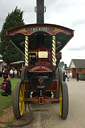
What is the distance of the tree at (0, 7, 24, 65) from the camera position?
2484cm

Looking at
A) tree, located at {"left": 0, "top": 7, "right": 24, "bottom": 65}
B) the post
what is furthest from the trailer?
tree, located at {"left": 0, "top": 7, "right": 24, "bottom": 65}

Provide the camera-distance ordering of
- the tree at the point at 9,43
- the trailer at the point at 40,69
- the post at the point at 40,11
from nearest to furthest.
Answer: the trailer at the point at 40,69 → the post at the point at 40,11 → the tree at the point at 9,43

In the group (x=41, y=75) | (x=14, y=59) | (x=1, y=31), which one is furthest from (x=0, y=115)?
(x=1, y=31)

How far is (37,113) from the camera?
499 cm

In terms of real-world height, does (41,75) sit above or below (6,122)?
above

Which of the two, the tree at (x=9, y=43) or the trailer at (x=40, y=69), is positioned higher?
the tree at (x=9, y=43)

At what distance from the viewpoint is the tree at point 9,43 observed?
24.8 m

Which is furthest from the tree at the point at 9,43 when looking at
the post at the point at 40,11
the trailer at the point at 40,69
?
the trailer at the point at 40,69

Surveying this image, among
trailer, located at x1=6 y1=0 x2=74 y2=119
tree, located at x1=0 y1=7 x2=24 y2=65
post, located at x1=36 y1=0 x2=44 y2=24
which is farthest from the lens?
tree, located at x1=0 y1=7 x2=24 y2=65

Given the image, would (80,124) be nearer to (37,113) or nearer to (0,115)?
(37,113)

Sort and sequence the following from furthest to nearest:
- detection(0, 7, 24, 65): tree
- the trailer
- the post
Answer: detection(0, 7, 24, 65): tree, the post, the trailer

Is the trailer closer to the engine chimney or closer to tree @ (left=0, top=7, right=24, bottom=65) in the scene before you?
the engine chimney

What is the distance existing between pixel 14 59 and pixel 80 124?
72.4 feet

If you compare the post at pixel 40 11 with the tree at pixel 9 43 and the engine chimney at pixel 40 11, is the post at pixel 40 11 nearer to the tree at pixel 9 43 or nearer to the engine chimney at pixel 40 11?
the engine chimney at pixel 40 11
